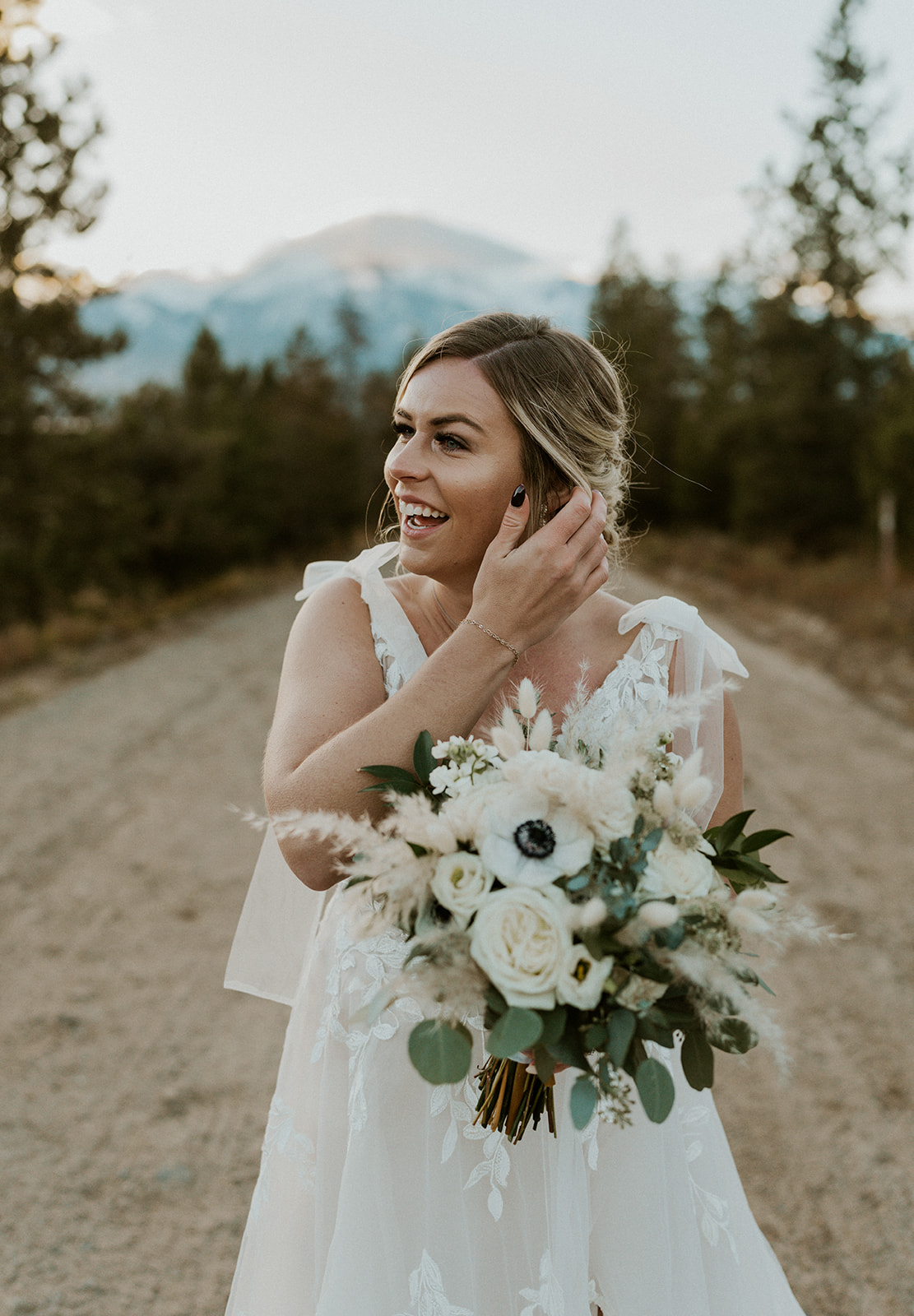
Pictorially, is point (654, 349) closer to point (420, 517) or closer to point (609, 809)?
point (420, 517)

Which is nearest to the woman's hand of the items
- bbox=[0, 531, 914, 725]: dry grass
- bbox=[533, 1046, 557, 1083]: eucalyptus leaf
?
bbox=[533, 1046, 557, 1083]: eucalyptus leaf

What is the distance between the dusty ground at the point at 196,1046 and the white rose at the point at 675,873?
81cm

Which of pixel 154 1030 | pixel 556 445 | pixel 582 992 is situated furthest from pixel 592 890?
pixel 154 1030

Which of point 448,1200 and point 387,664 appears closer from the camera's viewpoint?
point 448,1200

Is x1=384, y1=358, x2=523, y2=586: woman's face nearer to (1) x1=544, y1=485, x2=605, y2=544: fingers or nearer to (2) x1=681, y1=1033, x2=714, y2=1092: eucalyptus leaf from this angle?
(1) x1=544, y1=485, x2=605, y2=544: fingers

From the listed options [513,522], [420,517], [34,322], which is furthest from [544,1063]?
[34,322]

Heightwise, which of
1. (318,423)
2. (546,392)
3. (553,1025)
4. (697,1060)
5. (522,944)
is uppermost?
(546,392)

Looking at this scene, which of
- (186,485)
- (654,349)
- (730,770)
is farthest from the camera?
(654,349)

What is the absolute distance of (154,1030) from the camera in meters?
4.52

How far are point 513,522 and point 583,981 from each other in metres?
0.95

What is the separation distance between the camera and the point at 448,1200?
72.0 inches

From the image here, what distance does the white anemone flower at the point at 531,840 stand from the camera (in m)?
1.32

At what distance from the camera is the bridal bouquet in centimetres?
127

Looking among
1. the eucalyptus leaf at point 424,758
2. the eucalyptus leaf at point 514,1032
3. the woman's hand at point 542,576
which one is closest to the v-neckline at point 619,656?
the woman's hand at point 542,576
